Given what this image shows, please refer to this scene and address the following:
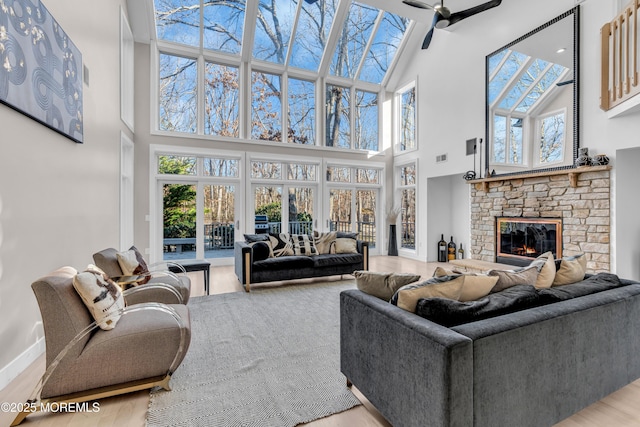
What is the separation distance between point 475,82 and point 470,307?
229 inches

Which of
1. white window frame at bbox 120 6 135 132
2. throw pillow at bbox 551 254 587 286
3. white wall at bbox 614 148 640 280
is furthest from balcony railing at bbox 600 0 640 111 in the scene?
white window frame at bbox 120 6 135 132

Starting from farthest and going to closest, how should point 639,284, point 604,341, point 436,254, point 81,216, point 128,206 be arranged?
point 436,254 → point 128,206 → point 81,216 → point 639,284 → point 604,341

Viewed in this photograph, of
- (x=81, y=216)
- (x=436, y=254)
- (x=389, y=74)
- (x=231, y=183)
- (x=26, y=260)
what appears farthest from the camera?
(x=389, y=74)

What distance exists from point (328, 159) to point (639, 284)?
594 cm

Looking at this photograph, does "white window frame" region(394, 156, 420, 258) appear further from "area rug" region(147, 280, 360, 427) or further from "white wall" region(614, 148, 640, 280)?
"area rug" region(147, 280, 360, 427)

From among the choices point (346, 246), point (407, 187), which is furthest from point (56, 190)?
point (407, 187)

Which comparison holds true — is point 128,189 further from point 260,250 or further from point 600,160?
point 600,160

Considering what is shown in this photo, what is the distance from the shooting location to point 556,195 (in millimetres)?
4645

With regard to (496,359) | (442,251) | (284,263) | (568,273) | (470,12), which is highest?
(470,12)

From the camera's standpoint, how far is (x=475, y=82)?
231 inches

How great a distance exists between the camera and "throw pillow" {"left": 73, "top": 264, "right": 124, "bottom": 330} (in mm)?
1829

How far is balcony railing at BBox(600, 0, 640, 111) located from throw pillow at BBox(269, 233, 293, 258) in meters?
4.73

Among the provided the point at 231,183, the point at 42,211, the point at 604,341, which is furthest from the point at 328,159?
the point at 604,341

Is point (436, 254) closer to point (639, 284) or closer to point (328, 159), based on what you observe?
point (328, 159)
